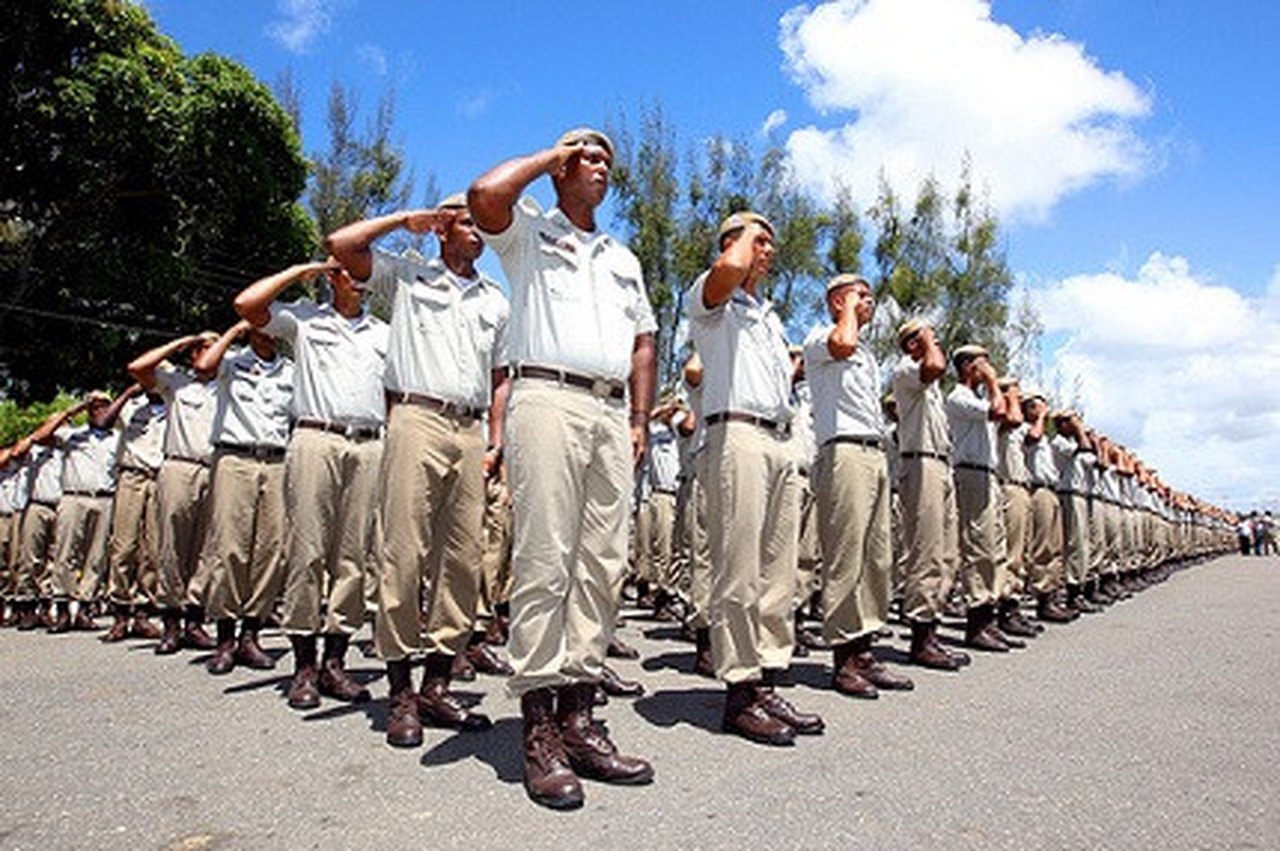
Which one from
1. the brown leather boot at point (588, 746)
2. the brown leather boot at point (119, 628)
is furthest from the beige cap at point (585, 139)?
the brown leather boot at point (119, 628)

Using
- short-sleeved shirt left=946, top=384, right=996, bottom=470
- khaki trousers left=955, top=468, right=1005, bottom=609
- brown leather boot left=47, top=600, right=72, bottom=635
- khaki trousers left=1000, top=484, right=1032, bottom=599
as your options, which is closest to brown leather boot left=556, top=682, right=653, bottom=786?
khaki trousers left=955, top=468, right=1005, bottom=609

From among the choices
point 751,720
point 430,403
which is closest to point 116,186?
point 430,403

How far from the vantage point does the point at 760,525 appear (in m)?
4.21

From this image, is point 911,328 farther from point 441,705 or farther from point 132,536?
point 132,536

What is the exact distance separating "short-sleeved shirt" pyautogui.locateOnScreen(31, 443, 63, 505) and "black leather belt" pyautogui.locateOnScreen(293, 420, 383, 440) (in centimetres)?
757

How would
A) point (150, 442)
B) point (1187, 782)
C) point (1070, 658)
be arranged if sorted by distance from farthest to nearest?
point (150, 442) < point (1070, 658) < point (1187, 782)

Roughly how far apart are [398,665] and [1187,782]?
10.4 feet

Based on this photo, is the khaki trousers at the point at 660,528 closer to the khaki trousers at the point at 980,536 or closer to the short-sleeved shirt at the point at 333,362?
the khaki trousers at the point at 980,536

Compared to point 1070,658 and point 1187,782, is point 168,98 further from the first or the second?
point 1187,782

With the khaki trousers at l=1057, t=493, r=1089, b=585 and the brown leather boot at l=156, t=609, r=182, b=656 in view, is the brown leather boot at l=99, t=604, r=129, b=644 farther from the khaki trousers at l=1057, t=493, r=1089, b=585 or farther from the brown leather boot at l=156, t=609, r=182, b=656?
the khaki trousers at l=1057, t=493, r=1089, b=585

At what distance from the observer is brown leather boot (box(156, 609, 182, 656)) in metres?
6.92

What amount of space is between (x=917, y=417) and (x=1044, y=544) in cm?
353

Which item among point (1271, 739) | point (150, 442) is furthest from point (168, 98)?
point (1271, 739)

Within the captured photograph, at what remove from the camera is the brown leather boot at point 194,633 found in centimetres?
704
